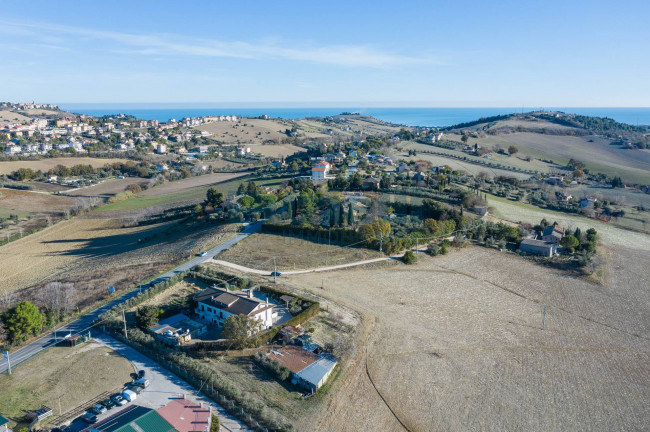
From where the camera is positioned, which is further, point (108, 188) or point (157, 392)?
point (108, 188)

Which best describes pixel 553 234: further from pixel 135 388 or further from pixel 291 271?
pixel 135 388

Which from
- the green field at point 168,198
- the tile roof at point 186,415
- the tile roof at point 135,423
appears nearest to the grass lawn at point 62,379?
the tile roof at point 135,423

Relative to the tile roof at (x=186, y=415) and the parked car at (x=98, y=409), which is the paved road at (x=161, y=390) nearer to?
the parked car at (x=98, y=409)

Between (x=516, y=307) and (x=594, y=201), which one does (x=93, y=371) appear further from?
(x=594, y=201)

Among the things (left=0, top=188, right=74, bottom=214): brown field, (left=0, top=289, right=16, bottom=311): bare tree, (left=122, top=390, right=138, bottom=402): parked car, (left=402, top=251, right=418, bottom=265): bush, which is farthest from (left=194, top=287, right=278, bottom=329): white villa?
(left=0, top=188, right=74, bottom=214): brown field

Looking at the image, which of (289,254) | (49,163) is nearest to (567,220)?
(289,254)

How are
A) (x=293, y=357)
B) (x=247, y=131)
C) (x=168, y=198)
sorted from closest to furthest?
1. (x=293, y=357)
2. (x=168, y=198)
3. (x=247, y=131)

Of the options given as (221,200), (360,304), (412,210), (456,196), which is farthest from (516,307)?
(221,200)
